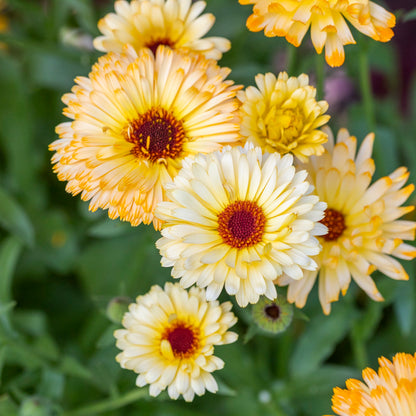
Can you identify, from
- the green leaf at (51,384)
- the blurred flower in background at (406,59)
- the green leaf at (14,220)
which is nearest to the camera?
the green leaf at (51,384)

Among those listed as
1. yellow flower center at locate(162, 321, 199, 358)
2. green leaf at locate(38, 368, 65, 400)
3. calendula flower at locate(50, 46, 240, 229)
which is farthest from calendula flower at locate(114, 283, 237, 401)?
green leaf at locate(38, 368, 65, 400)

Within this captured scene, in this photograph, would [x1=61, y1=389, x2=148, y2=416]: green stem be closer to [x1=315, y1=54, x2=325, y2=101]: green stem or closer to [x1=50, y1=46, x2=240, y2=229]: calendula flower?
[x1=50, y1=46, x2=240, y2=229]: calendula flower

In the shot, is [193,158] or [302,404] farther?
[302,404]

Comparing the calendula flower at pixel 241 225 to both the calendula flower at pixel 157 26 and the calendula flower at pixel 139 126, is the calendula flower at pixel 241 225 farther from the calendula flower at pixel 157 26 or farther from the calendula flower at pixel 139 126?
the calendula flower at pixel 157 26

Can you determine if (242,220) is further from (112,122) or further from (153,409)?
(153,409)

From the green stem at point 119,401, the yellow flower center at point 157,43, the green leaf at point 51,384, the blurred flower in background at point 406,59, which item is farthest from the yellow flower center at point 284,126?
the blurred flower in background at point 406,59

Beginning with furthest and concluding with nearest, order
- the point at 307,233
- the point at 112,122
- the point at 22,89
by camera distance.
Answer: the point at 22,89 → the point at 112,122 → the point at 307,233

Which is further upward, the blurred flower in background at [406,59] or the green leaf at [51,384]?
the blurred flower in background at [406,59]

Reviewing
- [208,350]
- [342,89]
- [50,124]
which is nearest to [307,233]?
[208,350]
